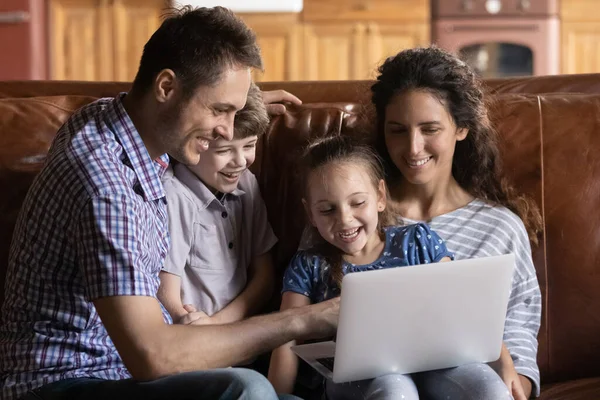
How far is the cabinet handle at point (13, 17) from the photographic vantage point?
4828 millimetres

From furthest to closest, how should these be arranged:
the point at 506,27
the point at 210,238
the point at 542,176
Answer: the point at 506,27 < the point at 542,176 < the point at 210,238

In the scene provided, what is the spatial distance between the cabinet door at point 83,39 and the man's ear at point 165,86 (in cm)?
362

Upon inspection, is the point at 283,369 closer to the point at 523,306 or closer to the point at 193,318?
the point at 193,318

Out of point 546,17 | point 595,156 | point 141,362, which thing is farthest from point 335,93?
point 546,17

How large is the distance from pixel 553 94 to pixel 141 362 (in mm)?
1218

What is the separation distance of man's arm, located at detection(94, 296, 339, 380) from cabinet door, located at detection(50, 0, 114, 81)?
376 centimetres

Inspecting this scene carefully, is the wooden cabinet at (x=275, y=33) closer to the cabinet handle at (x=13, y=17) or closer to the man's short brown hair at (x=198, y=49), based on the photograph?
the cabinet handle at (x=13, y=17)

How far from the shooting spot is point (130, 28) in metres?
5.14

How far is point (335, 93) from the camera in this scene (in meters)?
2.24

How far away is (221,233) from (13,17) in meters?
3.31

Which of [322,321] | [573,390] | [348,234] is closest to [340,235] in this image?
[348,234]

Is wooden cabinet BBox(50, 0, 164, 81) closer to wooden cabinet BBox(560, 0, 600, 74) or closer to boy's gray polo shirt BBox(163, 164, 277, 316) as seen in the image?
wooden cabinet BBox(560, 0, 600, 74)

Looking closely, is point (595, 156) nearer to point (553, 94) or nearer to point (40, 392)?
point (553, 94)

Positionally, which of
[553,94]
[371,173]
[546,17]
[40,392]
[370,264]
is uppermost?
[546,17]
